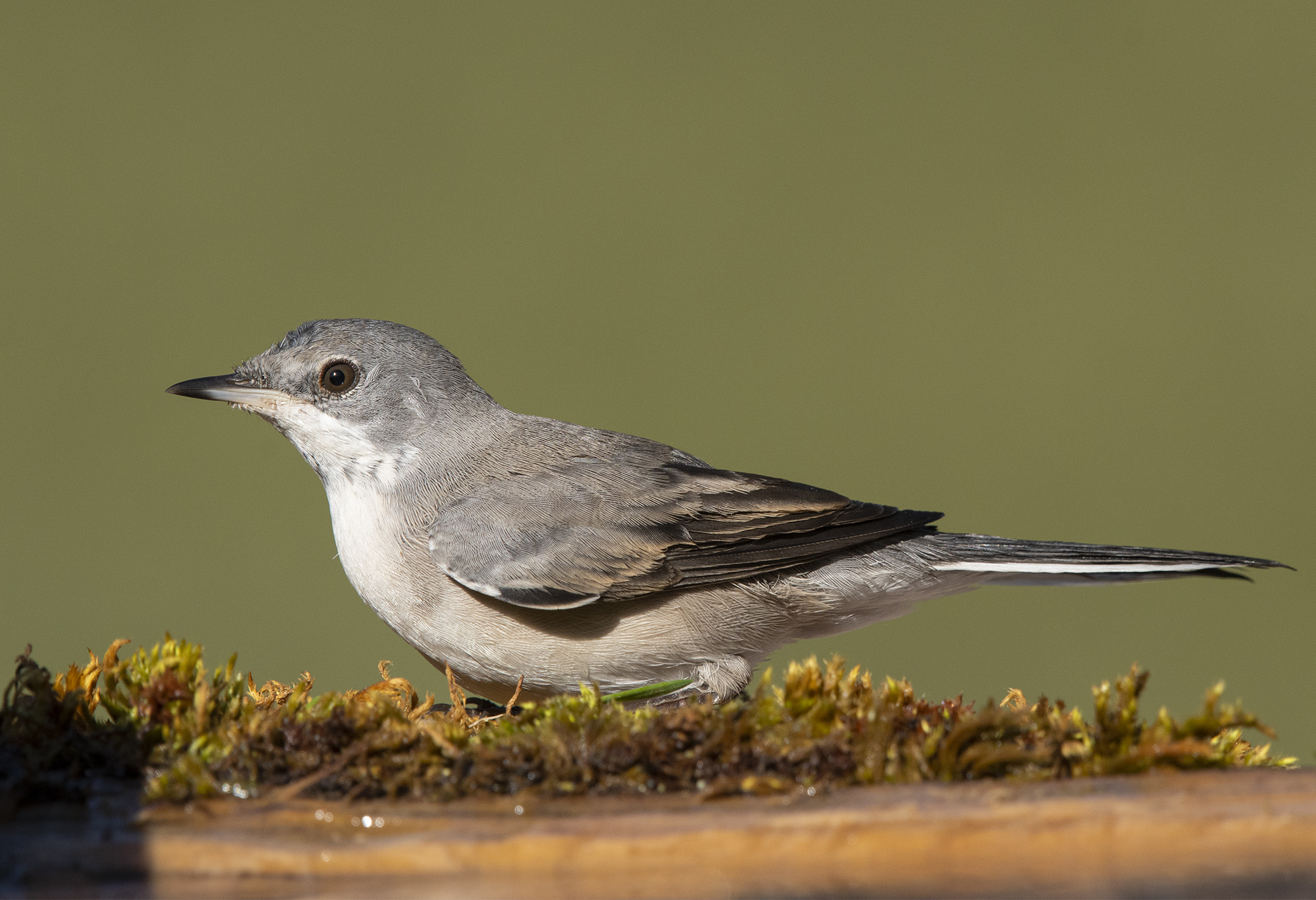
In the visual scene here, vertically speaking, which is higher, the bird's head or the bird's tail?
the bird's head

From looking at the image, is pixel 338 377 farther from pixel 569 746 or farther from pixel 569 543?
pixel 569 746

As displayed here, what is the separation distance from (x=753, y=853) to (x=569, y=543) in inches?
57.3

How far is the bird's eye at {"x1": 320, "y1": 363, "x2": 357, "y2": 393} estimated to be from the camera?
134 inches

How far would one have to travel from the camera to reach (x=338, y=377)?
343cm

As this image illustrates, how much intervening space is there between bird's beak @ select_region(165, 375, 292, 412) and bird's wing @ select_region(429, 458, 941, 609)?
0.73m

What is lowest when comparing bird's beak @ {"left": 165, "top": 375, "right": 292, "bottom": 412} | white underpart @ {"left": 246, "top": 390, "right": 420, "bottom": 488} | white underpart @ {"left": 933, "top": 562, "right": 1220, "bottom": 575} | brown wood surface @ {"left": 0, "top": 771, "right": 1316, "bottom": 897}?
brown wood surface @ {"left": 0, "top": 771, "right": 1316, "bottom": 897}

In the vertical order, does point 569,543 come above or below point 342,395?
below

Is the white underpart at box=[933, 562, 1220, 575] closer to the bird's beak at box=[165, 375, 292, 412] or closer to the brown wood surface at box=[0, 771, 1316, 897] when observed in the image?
the brown wood surface at box=[0, 771, 1316, 897]

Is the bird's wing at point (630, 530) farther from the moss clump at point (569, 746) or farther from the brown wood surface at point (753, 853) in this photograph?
the brown wood surface at point (753, 853)

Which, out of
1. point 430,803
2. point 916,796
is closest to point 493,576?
point 430,803

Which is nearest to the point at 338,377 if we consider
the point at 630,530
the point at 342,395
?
the point at 342,395

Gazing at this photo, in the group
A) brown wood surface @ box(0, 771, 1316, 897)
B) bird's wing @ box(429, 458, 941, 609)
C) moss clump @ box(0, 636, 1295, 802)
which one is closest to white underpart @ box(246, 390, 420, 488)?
bird's wing @ box(429, 458, 941, 609)

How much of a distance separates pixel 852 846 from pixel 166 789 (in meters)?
1.31

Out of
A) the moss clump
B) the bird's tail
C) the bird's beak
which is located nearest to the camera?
the moss clump
